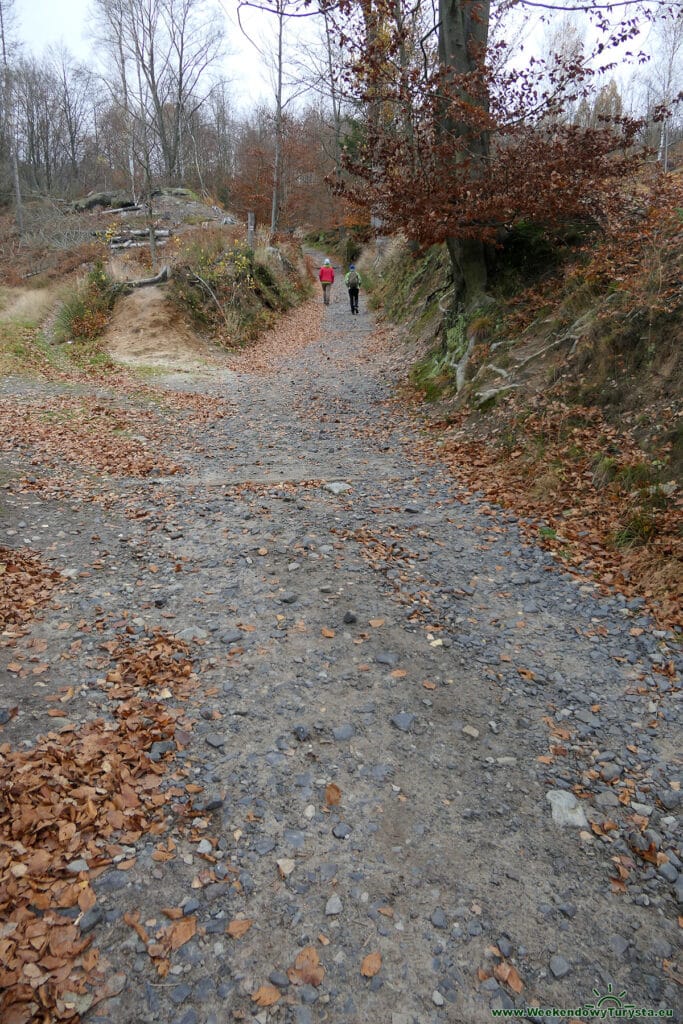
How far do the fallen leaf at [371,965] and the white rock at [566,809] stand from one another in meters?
1.20

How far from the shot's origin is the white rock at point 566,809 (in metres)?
3.22

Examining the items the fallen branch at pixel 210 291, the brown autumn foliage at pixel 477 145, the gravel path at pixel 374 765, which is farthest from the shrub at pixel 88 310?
the gravel path at pixel 374 765

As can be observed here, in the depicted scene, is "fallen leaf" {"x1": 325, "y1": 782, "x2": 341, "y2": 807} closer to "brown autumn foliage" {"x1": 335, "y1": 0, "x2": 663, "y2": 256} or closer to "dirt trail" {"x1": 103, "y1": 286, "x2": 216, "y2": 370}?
"brown autumn foliage" {"x1": 335, "y1": 0, "x2": 663, "y2": 256}

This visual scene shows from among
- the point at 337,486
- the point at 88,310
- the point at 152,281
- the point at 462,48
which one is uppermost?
the point at 462,48

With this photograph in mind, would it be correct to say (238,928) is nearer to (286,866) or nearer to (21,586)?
(286,866)

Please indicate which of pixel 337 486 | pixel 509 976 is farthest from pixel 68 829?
pixel 337 486

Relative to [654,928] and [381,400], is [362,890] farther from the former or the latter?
[381,400]

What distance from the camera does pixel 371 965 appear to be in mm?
2553

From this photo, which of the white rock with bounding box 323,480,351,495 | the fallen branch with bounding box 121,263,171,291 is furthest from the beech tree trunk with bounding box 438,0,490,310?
the fallen branch with bounding box 121,263,171,291

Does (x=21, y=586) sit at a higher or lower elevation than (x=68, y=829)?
higher

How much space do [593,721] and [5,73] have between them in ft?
134

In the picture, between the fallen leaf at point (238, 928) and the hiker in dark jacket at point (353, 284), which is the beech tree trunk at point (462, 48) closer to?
the fallen leaf at point (238, 928)

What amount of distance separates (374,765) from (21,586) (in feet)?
11.4

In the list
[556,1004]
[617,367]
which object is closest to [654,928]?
A: [556,1004]
